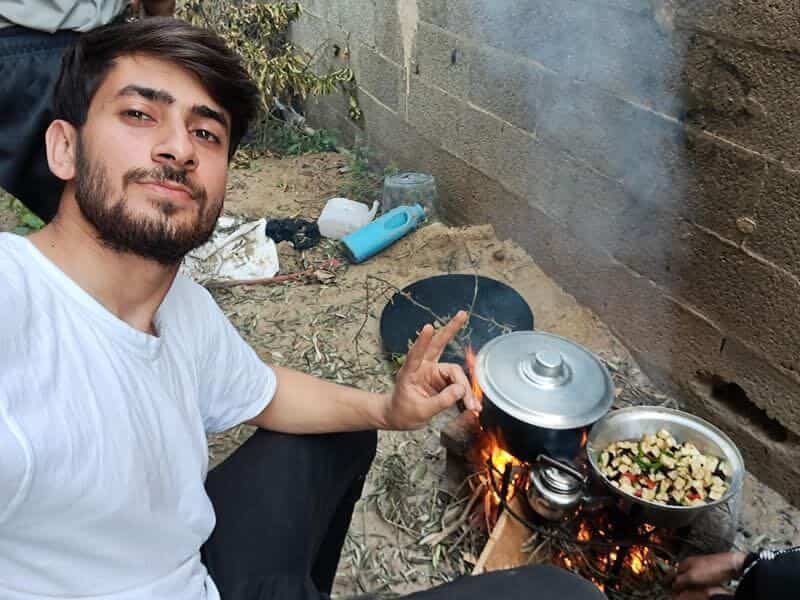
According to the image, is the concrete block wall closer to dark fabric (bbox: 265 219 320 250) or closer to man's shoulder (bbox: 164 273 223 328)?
dark fabric (bbox: 265 219 320 250)

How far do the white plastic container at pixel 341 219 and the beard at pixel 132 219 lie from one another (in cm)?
325

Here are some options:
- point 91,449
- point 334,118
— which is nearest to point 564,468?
point 91,449

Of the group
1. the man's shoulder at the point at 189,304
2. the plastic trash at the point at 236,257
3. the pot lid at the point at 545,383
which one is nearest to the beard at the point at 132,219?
the man's shoulder at the point at 189,304

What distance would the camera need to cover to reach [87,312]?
151cm

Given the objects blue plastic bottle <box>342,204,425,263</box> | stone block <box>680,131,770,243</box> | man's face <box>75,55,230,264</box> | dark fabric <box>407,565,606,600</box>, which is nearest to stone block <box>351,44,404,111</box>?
blue plastic bottle <box>342,204,425,263</box>

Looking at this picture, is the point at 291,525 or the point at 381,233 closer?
the point at 291,525

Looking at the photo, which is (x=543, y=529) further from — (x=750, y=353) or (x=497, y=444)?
(x=750, y=353)

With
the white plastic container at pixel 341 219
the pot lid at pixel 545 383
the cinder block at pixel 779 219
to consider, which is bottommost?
the white plastic container at pixel 341 219

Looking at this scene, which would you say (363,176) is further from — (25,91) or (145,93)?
(145,93)

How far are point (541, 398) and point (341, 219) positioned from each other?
9.73 ft

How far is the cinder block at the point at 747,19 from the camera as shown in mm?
2352

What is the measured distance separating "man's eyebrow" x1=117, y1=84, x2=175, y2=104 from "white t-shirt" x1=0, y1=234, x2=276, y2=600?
21.7 inches

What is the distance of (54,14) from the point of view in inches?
86.0

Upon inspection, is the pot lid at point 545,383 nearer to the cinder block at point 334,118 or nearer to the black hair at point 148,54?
the black hair at point 148,54
